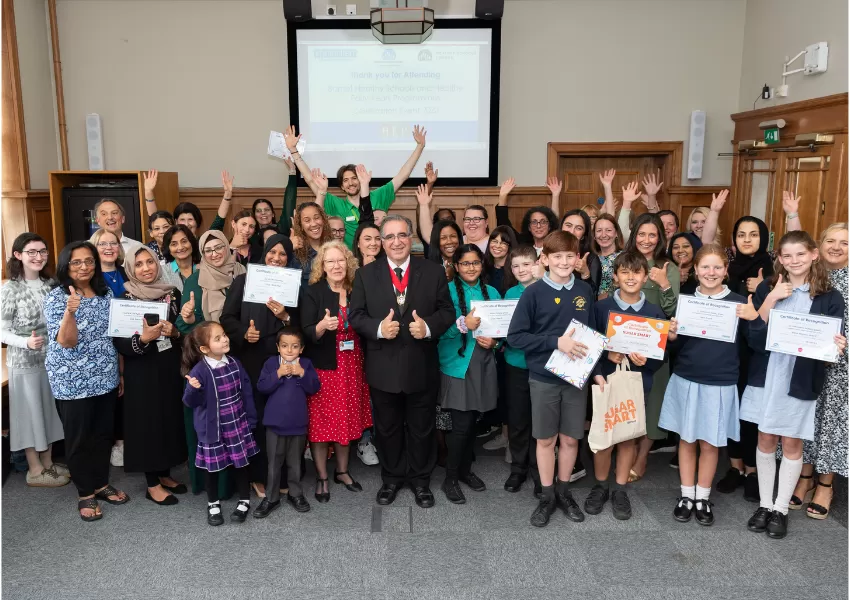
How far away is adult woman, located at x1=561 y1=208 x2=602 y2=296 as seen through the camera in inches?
156

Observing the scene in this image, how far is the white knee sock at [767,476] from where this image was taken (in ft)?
11.0

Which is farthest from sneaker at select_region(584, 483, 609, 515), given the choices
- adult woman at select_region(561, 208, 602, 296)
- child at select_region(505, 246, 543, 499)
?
adult woman at select_region(561, 208, 602, 296)

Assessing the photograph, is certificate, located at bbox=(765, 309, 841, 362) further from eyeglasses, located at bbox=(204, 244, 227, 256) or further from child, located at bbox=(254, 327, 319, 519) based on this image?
eyeglasses, located at bbox=(204, 244, 227, 256)

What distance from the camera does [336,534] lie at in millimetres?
3289

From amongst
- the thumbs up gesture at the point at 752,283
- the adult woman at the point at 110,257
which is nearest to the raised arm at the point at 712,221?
the thumbs up gesture at the point at 752,283

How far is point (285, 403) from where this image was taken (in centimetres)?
339

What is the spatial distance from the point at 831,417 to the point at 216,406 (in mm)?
3121

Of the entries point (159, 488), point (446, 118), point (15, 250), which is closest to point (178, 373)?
point (159, 488)

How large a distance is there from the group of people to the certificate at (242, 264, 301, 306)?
0.18 ft

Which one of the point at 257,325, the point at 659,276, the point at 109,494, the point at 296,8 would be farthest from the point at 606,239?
the point at 296,8

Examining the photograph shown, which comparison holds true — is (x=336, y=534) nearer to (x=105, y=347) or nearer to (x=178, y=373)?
(x=178, y=373)

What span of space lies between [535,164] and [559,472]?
15.0 feet

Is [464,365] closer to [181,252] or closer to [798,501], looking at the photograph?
[181,252]

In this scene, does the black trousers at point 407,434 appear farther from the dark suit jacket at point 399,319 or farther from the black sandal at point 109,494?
the black sandal at point 109,494
